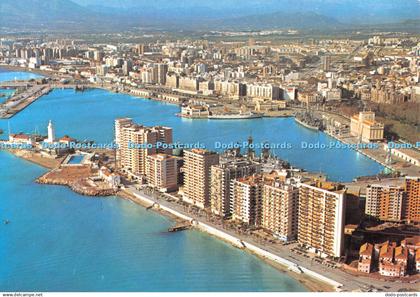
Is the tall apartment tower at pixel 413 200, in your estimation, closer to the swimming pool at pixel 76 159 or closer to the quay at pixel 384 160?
the quay at pixel 384 160

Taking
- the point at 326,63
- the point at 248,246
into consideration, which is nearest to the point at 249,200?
the point at 248,246

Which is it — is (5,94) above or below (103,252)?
above

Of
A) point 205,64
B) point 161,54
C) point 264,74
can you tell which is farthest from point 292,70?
point 161,54

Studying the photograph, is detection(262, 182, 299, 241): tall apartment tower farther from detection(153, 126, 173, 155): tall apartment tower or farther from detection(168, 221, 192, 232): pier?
detection(153, 126, 173, 155): tall apartment tower

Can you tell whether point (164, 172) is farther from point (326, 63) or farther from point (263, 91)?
point (326, 63)

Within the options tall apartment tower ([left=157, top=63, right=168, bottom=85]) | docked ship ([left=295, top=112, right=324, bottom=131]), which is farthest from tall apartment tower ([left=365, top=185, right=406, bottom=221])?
tall apartment tower ([left=157, top=63, right=168, bottom=85])

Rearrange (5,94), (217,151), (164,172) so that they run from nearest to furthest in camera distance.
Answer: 1. (164,172)
2. (217,151)
3. (5,94)

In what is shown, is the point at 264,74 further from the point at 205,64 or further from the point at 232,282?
the point at 232,282
